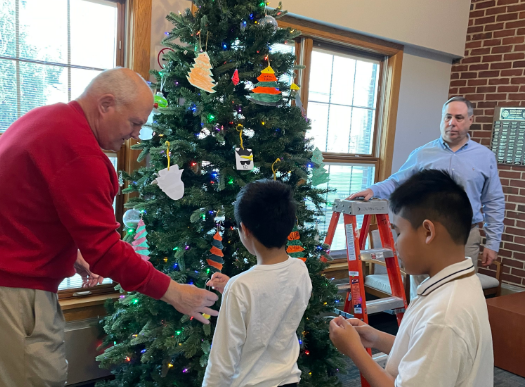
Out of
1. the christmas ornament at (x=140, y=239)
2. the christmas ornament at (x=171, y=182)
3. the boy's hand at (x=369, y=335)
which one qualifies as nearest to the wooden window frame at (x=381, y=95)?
the christmas ornament at (x=171, y=182)

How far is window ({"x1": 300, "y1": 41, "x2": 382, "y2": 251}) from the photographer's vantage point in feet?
11.5

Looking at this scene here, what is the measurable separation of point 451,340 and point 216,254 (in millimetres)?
1117

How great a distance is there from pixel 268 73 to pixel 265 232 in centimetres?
95

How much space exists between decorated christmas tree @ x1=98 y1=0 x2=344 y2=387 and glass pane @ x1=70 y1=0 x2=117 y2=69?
623mm

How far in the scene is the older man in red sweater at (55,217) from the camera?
117cm

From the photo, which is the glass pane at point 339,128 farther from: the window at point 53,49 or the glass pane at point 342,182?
the window at point 53,49

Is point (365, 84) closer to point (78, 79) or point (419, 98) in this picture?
point (419, 98)

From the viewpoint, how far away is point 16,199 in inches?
47.1

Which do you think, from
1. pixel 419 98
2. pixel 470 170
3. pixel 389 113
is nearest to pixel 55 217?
pixel 470 170

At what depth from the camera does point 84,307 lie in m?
2.41

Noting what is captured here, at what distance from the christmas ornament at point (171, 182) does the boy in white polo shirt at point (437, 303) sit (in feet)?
3.35

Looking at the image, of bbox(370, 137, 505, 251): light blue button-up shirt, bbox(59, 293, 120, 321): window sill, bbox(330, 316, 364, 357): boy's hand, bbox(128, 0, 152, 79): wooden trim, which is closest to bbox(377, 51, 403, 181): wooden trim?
bbox(370, 137, 505, 251): light blue button-up shirt

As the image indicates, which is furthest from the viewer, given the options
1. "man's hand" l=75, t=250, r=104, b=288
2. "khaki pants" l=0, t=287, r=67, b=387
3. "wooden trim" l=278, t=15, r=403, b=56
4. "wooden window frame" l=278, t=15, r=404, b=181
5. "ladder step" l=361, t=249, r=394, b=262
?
"wooden window frame" l=278, t=15, r=404, b=181

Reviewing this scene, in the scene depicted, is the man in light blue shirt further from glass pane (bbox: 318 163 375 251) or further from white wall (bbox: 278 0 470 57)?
white wall (bbox: 278 0 470 57)
